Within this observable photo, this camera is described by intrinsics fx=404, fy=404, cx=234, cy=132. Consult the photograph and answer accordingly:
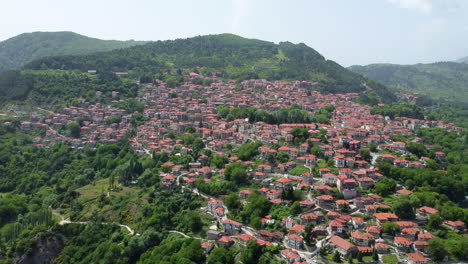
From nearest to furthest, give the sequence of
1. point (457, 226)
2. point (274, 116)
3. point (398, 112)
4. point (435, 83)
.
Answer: point (457, 226) < point (274, 116) < point (398, 112) < point (435, 83)

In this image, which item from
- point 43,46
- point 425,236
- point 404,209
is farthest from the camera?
point 43,46

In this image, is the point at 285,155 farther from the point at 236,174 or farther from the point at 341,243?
the point at 341,243

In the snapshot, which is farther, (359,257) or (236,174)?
(236,174)

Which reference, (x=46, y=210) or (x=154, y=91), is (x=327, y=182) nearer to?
(x=46, y=210)

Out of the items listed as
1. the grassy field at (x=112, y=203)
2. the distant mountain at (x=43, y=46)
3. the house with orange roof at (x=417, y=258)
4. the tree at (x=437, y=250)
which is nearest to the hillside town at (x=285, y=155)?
the house with orange roof at (x=417, y=258)

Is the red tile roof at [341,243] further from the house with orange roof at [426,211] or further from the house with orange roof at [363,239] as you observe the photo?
the house with orange roof at [426,211]

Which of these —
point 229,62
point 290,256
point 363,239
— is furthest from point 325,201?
point 229,62

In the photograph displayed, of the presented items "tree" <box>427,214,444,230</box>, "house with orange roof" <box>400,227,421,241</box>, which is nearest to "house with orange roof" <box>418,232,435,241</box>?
"house with orange roof" <box>400,227,421,241</box>
